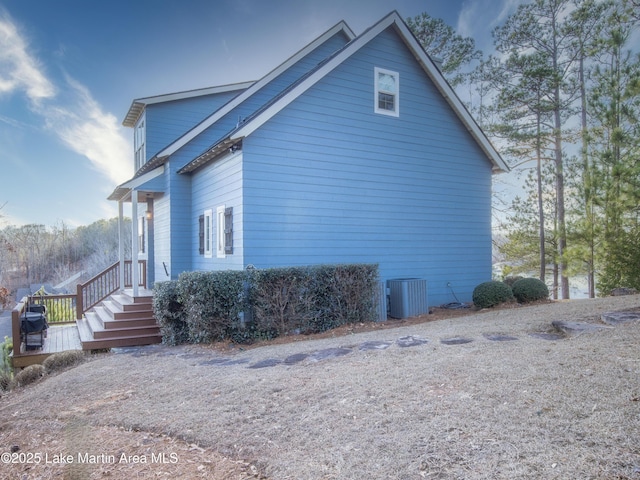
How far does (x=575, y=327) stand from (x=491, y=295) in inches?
174

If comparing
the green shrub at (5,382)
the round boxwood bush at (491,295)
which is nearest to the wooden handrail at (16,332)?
the green shrub at (5,382)

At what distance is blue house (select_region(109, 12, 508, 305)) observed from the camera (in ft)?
30.4

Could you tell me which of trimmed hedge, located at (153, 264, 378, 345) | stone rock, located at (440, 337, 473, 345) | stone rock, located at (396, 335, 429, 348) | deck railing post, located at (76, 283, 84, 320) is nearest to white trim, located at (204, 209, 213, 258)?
trimmed hedge, located at (153, 264, 378, 345)

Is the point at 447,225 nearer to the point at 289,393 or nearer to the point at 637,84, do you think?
the point at 637,84

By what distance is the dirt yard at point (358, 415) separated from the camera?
272 centimetres

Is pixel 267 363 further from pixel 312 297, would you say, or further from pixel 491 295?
pixel 491 295

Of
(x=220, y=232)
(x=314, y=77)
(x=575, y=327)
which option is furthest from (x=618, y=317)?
(x=220, y=232)

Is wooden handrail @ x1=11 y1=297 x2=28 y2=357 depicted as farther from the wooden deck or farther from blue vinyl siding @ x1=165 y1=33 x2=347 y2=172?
blue vinyl siding @ x1=165 y1=33 x2=347 y2=172

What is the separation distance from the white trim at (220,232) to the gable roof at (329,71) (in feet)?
4.59

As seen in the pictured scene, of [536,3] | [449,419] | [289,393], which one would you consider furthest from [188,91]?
[536,3]

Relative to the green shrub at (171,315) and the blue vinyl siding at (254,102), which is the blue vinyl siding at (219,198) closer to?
the blue vinyl siding at (254,102)

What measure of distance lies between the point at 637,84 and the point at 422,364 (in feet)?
26.8

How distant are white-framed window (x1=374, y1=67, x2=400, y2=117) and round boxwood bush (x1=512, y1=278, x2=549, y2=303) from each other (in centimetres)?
599

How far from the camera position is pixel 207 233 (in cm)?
1072
